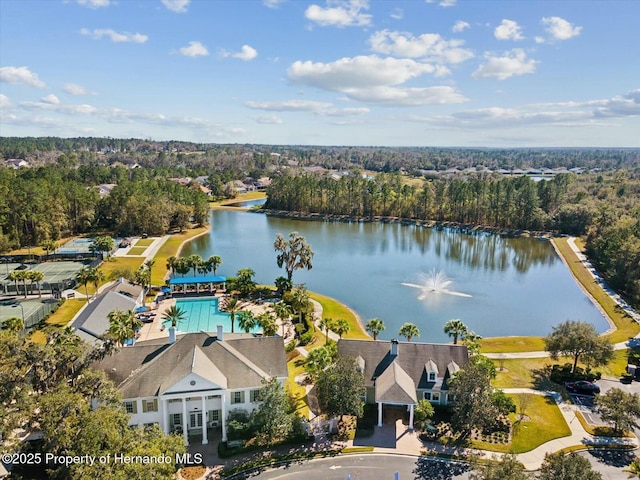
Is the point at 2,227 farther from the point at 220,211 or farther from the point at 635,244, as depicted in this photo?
the point at 635,244

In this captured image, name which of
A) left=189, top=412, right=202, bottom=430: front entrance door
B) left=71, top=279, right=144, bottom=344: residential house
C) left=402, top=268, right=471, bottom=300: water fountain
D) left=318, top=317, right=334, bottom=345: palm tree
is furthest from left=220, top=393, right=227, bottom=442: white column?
left=402, top=268, right=471, bottom=300: water fountain

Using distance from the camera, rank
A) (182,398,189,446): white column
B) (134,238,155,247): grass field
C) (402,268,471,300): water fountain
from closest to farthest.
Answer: (182,398,189,446): white column
(402,268,471,300): water fountain
(134,238,155,247): grass field

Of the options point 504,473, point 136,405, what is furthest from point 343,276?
point 504,473

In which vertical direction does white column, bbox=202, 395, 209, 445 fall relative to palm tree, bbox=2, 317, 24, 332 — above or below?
below

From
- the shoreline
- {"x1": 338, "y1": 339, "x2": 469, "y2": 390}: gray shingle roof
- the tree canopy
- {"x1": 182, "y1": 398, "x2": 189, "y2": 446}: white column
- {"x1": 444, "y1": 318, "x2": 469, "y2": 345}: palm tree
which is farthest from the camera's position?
the shoreline

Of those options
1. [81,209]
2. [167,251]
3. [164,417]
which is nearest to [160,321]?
[164,417]

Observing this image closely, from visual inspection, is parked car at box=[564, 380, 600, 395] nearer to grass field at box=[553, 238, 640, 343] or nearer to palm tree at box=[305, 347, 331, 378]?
grass field at box=[553, 238, 640, 343]

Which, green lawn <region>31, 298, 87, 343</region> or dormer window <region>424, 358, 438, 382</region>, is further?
green lawn <region>31, 298, 87, 343</region>

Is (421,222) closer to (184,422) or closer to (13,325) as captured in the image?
(13,325)
